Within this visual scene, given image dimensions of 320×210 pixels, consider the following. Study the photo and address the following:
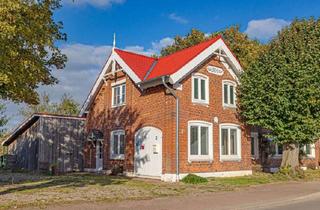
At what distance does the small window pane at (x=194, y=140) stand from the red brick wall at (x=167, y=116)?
0.50m

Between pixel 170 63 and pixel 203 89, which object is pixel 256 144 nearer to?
pixel 203 89

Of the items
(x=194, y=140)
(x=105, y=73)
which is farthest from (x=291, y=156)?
(x=105, y=73)

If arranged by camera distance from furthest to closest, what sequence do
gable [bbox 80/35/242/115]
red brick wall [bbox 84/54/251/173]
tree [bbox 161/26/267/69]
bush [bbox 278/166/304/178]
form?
tree [bbox 161/26/267/69], bush [bbox 278/166/304/178], gable [bbox 80/35/242/115], red brick wall [bbox 84/54/251/173]

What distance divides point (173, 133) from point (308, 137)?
767 cm

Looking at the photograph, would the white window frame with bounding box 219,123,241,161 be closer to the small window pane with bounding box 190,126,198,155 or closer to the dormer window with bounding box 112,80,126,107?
the small window pane with bounding box 190,126,198,155

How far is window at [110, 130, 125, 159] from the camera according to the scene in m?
25.0

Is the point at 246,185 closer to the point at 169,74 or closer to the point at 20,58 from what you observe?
the point at 169,74

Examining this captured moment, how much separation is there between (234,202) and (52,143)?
58.1ft

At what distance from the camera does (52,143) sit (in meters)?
28.2

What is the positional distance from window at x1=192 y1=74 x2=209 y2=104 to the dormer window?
16.1 feet

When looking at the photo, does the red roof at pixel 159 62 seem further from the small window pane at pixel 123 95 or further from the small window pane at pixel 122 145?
the small window pane at pixel 122 145

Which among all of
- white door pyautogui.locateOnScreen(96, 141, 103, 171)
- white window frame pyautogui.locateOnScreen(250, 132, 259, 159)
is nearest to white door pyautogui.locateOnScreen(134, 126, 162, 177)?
white door pyautogui.locateOnScreen(96, 141, 103, 171)

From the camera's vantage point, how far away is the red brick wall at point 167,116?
2133 cm

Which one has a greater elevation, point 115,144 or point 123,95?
point 123,95
